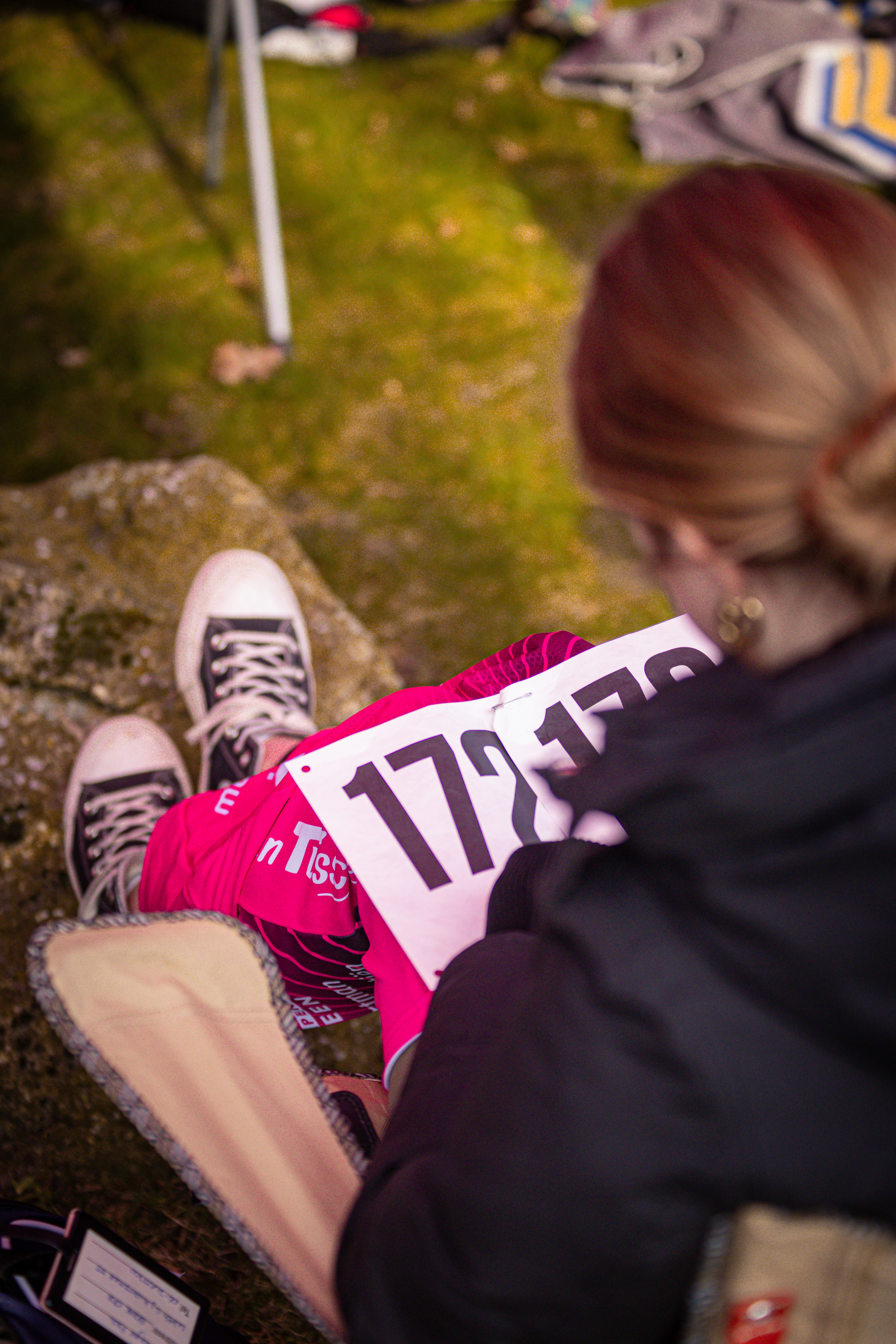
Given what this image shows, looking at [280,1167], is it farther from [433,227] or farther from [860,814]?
[433,227]

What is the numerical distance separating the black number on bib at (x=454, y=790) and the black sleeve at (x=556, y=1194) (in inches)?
14.9

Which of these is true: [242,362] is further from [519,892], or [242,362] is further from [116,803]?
[519,892]

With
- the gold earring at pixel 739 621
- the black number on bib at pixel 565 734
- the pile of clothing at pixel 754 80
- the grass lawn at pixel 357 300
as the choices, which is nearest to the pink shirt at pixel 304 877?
the black number on bib at pixel 565 734

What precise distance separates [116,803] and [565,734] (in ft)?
3.22

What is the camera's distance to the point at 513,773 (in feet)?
4.35

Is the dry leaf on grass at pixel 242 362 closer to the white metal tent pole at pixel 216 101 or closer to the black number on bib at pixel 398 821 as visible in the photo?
the white metal tent pole at pixel 216 101

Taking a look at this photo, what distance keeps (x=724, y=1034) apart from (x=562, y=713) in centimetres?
69

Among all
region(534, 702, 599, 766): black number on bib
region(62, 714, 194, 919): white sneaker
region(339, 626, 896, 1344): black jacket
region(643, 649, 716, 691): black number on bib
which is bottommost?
region(62, 714, 194, 919): white sneaker

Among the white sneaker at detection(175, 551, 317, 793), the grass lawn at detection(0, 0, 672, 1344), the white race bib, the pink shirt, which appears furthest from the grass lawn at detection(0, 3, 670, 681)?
the white race bib

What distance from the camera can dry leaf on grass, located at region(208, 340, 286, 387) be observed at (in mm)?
2928

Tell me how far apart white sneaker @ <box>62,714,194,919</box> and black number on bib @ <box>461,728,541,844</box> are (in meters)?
0.72

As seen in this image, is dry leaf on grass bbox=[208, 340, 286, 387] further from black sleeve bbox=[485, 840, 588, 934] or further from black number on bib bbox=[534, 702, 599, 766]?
black sleeve bbox=[485, 840, 588, 934]

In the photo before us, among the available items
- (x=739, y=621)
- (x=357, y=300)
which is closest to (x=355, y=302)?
(x=357, y=300)

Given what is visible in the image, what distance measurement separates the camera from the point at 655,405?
717 mm
